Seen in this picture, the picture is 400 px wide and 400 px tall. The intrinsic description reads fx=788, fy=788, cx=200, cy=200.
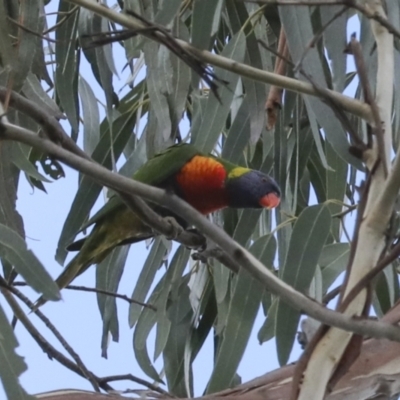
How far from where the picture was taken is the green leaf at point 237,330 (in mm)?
1034

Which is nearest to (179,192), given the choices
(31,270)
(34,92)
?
(34,92)

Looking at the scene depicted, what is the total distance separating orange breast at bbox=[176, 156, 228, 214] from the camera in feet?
5.37

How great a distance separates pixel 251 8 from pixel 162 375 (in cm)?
83

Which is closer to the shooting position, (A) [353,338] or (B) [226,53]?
(A) [353,338]

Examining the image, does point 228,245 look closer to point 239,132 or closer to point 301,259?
point 301,259

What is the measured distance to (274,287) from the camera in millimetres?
727

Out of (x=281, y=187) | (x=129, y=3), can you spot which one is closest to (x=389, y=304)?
(x=281, y=187)

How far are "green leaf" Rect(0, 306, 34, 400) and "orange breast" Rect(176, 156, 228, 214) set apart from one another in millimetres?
774

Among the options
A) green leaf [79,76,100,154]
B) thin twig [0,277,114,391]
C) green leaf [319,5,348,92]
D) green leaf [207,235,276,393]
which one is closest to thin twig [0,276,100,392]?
thin twig [0,277,114,391]

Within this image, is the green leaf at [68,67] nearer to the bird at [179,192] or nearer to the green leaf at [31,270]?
the bird at [179,192]

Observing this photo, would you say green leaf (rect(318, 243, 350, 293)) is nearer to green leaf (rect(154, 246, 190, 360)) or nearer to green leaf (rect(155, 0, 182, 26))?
green leaf (rect(154, 246, 190, 360))

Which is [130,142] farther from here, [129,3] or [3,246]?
[3,246]

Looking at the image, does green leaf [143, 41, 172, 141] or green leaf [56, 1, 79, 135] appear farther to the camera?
green leaf [56, 1, 79, 135]

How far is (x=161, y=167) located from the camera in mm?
1623
